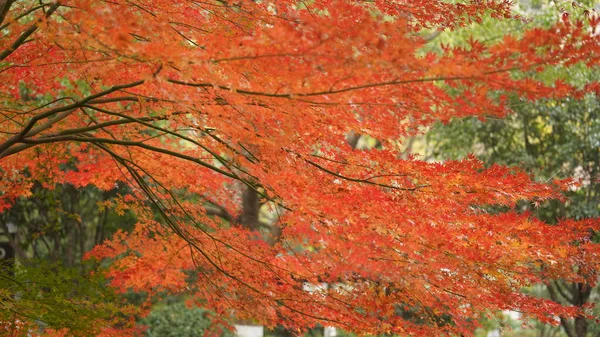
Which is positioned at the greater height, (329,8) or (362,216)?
(329,8)

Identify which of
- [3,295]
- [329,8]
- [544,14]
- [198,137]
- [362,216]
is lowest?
[3,295]

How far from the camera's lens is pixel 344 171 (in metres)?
4.98

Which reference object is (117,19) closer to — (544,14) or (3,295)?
(3,295)

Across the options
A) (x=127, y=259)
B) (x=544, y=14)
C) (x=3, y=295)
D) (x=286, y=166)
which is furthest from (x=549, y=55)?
(x=544, y=14)

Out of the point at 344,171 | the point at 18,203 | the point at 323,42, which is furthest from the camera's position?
the point at 18,203

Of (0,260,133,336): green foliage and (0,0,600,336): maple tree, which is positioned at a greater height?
(0,0,600,336): maple tree

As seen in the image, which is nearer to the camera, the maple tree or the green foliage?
the maple tree

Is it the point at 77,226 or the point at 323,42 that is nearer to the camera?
the point at 323,42

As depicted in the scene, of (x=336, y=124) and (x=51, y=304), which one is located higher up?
(x=336, y=124)

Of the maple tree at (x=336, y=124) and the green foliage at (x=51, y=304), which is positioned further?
the green foliage at (x=51, y=304)

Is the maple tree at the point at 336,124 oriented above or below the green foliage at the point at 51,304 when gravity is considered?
above

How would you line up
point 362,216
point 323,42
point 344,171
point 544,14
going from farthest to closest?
point 544,14
point 344,171
point 362,216
point 323,42

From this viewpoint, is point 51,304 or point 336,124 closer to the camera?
point 336,124

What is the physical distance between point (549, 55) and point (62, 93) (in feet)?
31.7
